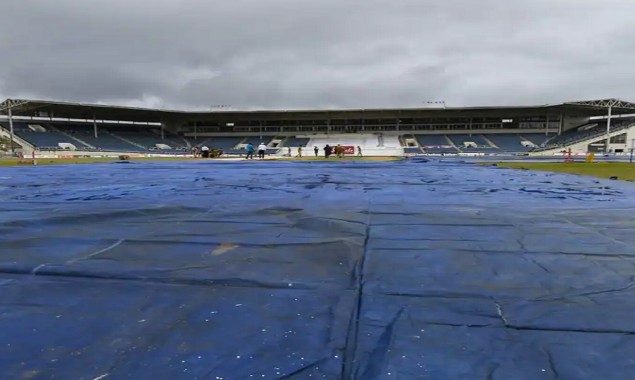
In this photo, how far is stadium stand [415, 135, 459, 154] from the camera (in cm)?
5296

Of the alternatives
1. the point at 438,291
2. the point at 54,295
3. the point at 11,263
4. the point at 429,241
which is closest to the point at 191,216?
the point at 11,263

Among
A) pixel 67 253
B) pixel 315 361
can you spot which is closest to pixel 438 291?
pixel 315 361

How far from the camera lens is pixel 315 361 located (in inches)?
68.1

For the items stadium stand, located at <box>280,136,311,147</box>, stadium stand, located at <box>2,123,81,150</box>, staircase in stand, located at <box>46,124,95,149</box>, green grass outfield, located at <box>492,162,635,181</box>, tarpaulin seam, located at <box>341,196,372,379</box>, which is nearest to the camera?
tarpaulin seam, located at <box>341,196,372,379</box>

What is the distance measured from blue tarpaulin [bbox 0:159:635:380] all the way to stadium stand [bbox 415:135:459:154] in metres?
50.1

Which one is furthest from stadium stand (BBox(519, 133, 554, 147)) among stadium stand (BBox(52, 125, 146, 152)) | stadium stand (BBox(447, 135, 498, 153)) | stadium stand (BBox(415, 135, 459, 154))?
stadium stand (BBox(52, 125, 146, 152))

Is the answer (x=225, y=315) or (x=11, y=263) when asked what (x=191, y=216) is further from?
(x=225, y=315)

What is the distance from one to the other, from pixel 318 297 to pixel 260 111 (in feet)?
202

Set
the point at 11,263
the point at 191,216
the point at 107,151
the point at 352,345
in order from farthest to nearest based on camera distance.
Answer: the point at 107,151
the point at 191,216
the point at 11,263
the point at 352,345

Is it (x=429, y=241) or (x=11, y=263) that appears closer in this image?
(x=11, y=263)

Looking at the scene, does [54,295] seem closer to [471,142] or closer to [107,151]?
[107,151]

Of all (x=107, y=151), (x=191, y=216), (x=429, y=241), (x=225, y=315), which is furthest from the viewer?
(x=107, y=151)

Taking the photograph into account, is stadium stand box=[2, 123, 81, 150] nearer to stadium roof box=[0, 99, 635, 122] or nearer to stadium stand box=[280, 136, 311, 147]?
stadium roof box=[0, 99, 635, 122]

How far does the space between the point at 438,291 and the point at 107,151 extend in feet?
173
